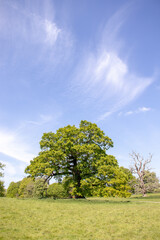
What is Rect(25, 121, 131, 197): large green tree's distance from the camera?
88.5 ft

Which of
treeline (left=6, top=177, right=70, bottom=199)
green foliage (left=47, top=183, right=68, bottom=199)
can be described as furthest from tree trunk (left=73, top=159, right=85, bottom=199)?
green foliage (left=47, top=183, right=68, bottom=199)

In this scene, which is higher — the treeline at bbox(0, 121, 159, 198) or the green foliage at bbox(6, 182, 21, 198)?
the green foliage at bbox(6, 182, 21, 198)

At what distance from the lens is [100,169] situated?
87.2ft

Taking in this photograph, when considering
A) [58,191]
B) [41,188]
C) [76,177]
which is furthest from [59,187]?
[41,188]

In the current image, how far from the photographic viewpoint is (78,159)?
A: 29141 millimetres

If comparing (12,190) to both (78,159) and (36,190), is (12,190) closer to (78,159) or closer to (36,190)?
(36,190)

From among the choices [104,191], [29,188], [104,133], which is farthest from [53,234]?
[29,188]

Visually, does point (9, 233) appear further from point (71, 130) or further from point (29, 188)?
point (29, 188)

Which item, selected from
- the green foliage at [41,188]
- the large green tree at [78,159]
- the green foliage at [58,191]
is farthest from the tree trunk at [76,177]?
the green foliage at [58,191]

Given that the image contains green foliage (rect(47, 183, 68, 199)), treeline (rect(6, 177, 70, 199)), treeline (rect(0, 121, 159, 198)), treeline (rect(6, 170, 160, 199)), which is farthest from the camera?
green foliage (rect(47, 183, 68, 199))

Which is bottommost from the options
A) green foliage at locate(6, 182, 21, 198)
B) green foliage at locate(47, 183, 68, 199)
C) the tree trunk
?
the tree trunk

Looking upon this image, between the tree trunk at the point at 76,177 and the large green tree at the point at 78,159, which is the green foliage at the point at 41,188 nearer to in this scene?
the large green tree at the point at 78,159

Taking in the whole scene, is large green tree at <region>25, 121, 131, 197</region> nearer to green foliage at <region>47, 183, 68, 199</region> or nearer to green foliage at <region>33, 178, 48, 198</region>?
green foliage at <region>33, 178, 48, 198</region>

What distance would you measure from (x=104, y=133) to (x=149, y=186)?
27.2 metres
